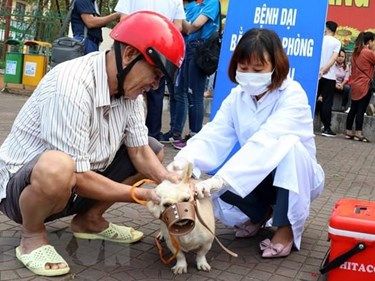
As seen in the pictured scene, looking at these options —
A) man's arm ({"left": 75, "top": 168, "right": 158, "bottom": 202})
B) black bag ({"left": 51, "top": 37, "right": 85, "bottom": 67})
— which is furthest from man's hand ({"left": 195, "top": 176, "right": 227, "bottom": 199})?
black bag ({"left": 51, "top": 37, "right": 85, "bottom": 67})

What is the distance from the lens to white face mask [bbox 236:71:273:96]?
3.00m

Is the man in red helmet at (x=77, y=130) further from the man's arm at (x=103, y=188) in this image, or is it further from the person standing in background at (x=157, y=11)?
the person standing in background at (x=157, y=11)

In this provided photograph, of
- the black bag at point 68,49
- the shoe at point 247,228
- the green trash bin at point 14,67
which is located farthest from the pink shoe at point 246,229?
the green trash bin at point 14,67

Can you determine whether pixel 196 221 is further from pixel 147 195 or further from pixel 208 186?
pixel 147 195

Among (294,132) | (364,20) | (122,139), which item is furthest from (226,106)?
(364,20)

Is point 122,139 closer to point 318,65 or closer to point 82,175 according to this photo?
point 82,175

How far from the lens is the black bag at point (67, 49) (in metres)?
6.62

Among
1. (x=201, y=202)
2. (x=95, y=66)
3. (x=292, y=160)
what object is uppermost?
(x=95, y=66)

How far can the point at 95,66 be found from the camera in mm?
2570

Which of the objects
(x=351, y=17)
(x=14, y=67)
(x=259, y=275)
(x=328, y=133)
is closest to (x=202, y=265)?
(x=259, y=275)

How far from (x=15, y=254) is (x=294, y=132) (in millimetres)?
1586

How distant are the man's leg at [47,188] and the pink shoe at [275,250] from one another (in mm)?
1121

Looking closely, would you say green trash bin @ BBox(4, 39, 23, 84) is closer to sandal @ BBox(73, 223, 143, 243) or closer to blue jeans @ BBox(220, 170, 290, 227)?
sandal @ BBox(73, 223, 143, 243)

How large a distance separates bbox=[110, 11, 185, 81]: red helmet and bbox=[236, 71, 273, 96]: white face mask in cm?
59
